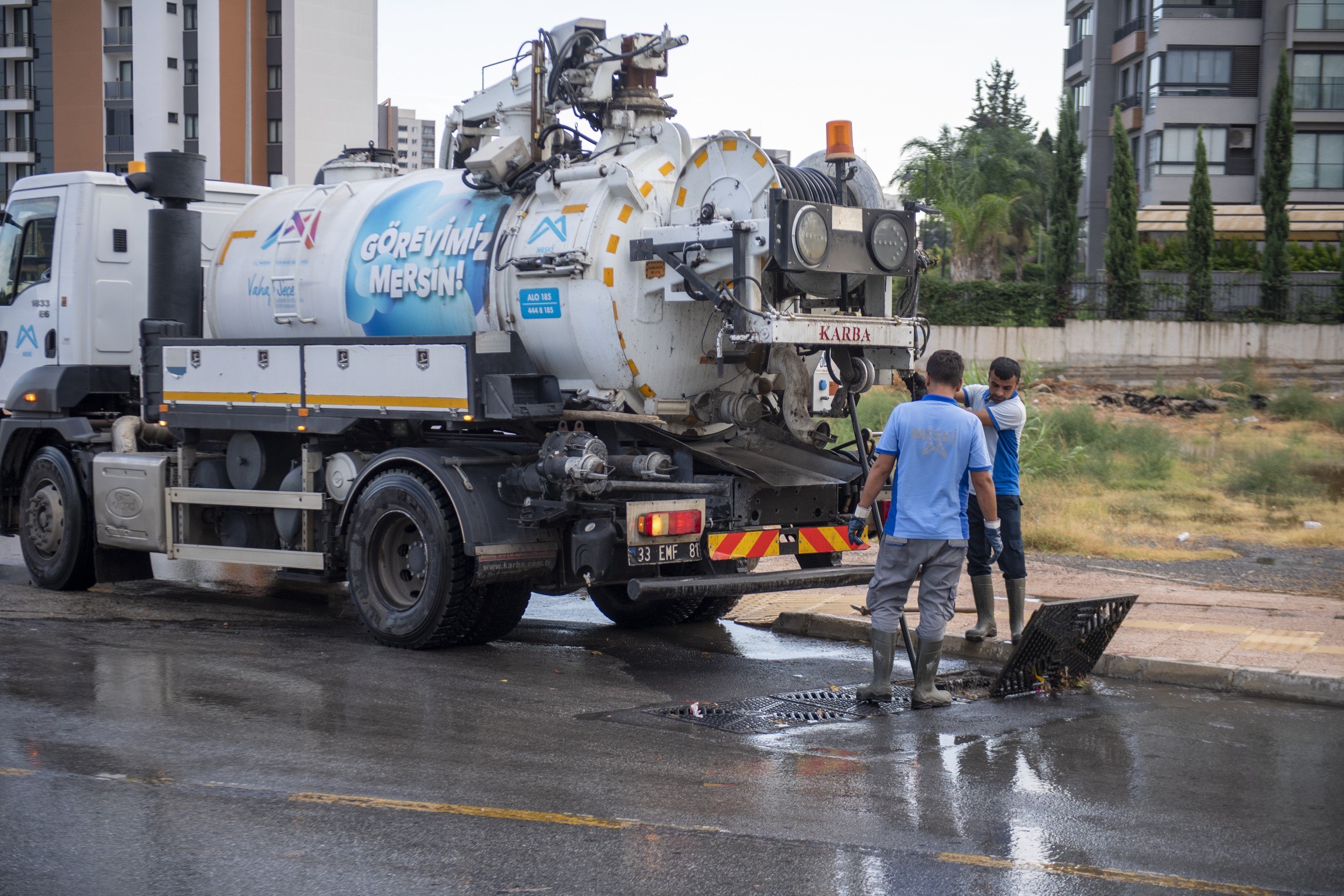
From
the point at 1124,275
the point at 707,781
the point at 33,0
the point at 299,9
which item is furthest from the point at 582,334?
the point at 33,0

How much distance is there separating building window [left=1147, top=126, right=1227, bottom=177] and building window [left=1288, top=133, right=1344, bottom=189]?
2322 mm

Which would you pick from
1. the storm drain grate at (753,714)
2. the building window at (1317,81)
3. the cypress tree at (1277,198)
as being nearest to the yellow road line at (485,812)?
the storm drain grate at (753,714)

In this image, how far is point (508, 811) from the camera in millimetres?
5273

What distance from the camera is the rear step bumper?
7855 mm

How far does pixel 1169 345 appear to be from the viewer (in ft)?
121

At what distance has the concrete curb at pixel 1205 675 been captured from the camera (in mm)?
7664

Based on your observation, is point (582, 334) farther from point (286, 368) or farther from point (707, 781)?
point (707, 781)

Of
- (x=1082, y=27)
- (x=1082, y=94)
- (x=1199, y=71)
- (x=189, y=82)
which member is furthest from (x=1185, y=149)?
(x=189, y=82)

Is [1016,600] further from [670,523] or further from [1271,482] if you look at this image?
[1271,482]

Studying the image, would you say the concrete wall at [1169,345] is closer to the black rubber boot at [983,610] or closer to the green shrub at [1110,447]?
the green shrub at [1110,447]

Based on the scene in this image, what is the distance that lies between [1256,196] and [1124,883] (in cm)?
4777

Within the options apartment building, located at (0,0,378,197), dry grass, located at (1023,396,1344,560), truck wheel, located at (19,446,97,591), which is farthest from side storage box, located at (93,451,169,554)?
apartment building, located at (0,0,378,197)

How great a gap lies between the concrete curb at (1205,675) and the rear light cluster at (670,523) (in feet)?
3.80

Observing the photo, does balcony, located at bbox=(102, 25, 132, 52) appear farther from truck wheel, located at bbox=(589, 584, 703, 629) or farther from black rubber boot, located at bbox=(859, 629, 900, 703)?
black rubber boot, located at bbox=(859, 629, 900, 703)
